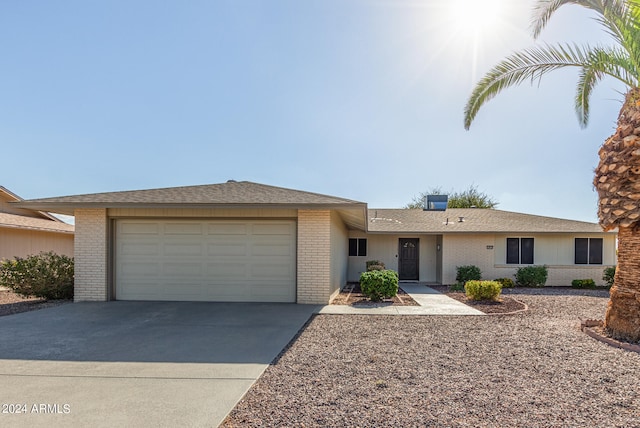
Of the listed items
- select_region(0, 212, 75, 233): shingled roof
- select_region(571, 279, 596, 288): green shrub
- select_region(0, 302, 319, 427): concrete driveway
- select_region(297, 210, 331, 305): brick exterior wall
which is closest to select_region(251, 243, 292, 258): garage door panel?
select_region(297, 210, 331, 305): brick exterior wall

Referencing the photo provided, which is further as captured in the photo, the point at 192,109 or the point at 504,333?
the point at 192,109

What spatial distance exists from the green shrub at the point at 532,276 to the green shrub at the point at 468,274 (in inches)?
64.3

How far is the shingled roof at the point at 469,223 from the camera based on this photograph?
48.6 feet

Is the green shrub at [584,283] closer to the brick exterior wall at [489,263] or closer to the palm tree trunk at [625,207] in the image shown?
the brick exterior wall at [489,263]

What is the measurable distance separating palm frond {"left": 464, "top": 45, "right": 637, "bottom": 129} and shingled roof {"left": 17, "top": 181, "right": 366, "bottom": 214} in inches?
143

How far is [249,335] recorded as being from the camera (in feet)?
19.5

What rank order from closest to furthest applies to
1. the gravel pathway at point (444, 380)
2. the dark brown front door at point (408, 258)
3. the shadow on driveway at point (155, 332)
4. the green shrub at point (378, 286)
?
1. the gravel pathway at point (444, 380)
2. the shadow on driveway at point (155, 332)
3. the green shrub at point (378, 286)
4. the dark brown front door at point (408, 258)

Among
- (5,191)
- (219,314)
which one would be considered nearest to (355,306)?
(219,314)

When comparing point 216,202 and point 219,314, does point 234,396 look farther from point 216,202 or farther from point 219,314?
point 216,202

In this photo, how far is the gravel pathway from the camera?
10.3 feet

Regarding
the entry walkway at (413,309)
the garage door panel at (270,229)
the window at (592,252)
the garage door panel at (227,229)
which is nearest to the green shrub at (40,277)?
the garage door panel at (227,229)

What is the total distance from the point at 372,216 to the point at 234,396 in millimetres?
15265

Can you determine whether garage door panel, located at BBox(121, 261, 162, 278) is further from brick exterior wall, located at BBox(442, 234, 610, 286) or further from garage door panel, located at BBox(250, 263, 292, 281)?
brick exterior wall, located at BBox(442, 234, 610, 286)

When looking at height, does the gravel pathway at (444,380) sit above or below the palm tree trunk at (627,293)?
below
